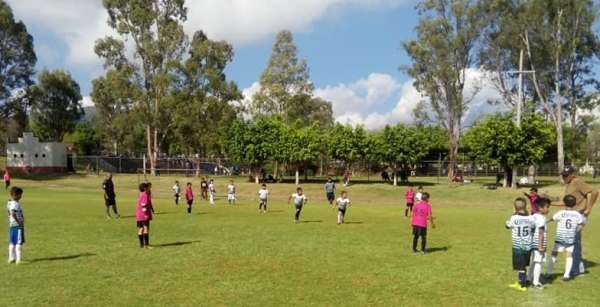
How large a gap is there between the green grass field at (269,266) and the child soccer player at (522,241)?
13.5 inches

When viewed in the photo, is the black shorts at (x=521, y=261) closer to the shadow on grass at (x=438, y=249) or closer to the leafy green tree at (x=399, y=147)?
the shadow on grass at (x=438, y=249)

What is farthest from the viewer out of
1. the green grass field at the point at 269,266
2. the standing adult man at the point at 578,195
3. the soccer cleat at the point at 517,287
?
the standing adult man at the point at 578,195

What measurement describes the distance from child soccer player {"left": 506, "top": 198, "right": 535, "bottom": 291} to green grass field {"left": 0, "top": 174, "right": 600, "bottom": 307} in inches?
13.5

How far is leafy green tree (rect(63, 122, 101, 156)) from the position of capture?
106 metres

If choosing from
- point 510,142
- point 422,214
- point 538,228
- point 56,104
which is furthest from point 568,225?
point 56,104

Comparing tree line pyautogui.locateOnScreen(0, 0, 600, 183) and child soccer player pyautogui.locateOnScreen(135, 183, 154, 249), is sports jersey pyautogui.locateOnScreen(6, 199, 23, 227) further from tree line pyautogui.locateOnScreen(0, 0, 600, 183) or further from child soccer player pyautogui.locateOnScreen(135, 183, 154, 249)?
tree line pyautogui.locateOnScreen(0, 0, 600, 183)

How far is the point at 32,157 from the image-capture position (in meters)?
65.1

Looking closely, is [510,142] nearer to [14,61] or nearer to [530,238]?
[530,238]

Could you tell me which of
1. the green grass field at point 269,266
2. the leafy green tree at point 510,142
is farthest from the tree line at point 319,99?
the green grass field at point 269,266

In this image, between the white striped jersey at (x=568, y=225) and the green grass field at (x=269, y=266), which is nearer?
the green grass field at (x=269, y=266)

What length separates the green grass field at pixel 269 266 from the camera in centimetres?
946

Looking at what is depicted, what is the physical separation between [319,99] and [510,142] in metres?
34.6

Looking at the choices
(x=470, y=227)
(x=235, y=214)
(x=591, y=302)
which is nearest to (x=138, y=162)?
(x=235, y=214)

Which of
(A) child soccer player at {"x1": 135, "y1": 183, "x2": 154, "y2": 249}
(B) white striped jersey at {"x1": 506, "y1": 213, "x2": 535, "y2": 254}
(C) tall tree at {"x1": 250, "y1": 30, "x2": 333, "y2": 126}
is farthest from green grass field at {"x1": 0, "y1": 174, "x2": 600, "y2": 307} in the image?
(C) tall tree at {"x1": 250, "y1": 30, "x2": 333, "y2": 126}
